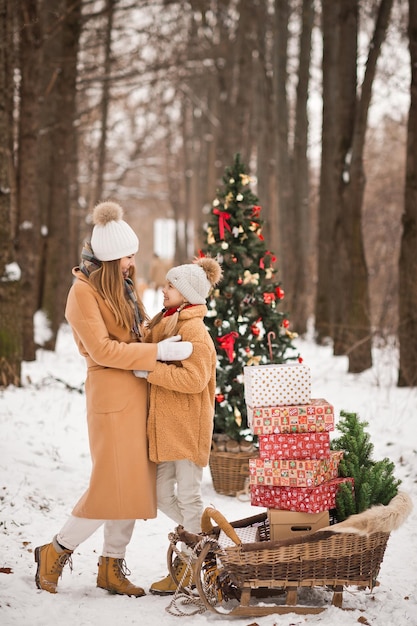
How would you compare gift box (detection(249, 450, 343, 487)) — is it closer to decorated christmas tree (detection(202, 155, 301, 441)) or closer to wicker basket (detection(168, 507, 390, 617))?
wicker basket (detection(168, 507, 390, 617))

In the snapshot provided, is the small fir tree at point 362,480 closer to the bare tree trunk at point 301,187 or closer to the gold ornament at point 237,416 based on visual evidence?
the gold ornament at point 237,416

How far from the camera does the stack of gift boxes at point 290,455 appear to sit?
14.8 ft

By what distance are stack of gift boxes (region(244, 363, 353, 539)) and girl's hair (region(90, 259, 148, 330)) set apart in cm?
88

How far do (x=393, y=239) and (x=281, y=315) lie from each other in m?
13.2

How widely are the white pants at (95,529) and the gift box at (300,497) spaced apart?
0.81 meters

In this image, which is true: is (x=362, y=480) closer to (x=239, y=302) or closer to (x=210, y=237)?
(x=239, y=302)

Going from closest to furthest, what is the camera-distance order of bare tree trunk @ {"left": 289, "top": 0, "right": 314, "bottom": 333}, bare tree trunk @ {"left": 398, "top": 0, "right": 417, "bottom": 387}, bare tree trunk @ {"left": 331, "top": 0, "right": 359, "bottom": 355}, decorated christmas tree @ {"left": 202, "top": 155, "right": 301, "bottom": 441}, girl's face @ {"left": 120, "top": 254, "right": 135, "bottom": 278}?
girl's face @ {"left": 120, "top": 254, "right": 135, "bottom": 278}
decorated christmas tree @ {"left": 202, "top": 155, "right": 301, "bottom": 441}
bare tree trunk @ {"left": 398, "top": 0, "right": 417, "bottom": 387}
bare tree trunk @ {"left": 331, "top": 0, "right": 359, "bottom": 355}
bare tree trunk @ {"left": 289, "top": 0, "right": 314, "bottom": 333}

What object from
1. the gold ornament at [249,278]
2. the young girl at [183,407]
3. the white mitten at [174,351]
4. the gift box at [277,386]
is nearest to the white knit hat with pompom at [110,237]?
the young girl at [183,407]


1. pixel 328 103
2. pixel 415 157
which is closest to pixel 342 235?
pixel 415 157

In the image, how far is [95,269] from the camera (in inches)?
182

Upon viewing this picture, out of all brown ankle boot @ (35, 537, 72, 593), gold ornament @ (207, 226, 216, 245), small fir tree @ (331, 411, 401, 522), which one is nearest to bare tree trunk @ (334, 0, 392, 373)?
gold ornament @ (207, 226, 216, 245)

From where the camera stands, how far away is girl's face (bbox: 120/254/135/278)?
4.66 m

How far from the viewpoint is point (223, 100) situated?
2008 centimetres

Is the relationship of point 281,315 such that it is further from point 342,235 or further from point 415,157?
point 342,235
